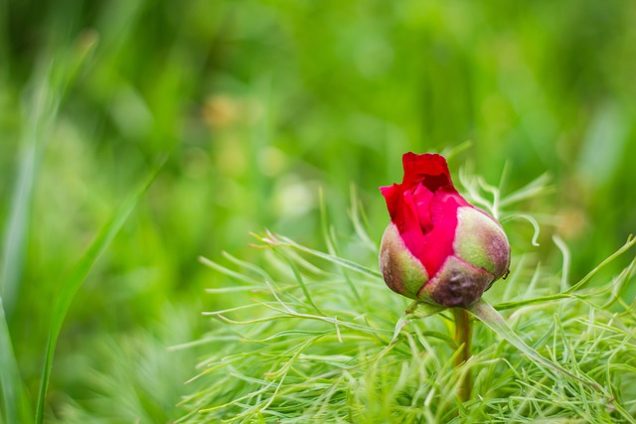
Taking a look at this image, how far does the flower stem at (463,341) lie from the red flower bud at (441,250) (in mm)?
40

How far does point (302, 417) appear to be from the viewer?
62 centimetres

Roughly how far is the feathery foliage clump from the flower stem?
0.4 inches

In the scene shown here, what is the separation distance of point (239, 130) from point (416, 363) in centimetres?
117

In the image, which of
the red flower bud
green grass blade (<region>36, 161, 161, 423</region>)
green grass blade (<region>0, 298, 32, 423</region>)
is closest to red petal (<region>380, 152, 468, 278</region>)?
the red flower bud

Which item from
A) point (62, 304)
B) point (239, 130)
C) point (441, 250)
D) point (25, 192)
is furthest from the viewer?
point (239, 130)

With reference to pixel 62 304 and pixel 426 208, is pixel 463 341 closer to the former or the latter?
pixel 426 208

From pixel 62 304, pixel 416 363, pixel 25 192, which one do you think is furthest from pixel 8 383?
pixel 416 363

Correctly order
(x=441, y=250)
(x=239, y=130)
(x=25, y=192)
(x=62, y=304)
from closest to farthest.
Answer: (x=441, y=250) < (x=62, y=304) < (x=25, y=192) < (x=239, y=130)

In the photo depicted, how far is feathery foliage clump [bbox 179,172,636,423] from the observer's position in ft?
2.01

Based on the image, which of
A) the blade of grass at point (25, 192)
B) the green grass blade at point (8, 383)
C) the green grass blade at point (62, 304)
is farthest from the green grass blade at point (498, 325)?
the blade of grass at point (25, 192)

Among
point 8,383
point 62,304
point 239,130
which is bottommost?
point 239,130

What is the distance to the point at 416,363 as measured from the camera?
0.60 meters

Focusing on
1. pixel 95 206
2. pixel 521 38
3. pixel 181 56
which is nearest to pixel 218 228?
pixel 95 206

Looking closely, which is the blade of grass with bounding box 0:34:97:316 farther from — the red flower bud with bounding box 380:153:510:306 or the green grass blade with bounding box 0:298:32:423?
the red flower bud with bounding box 380:153:510:306
